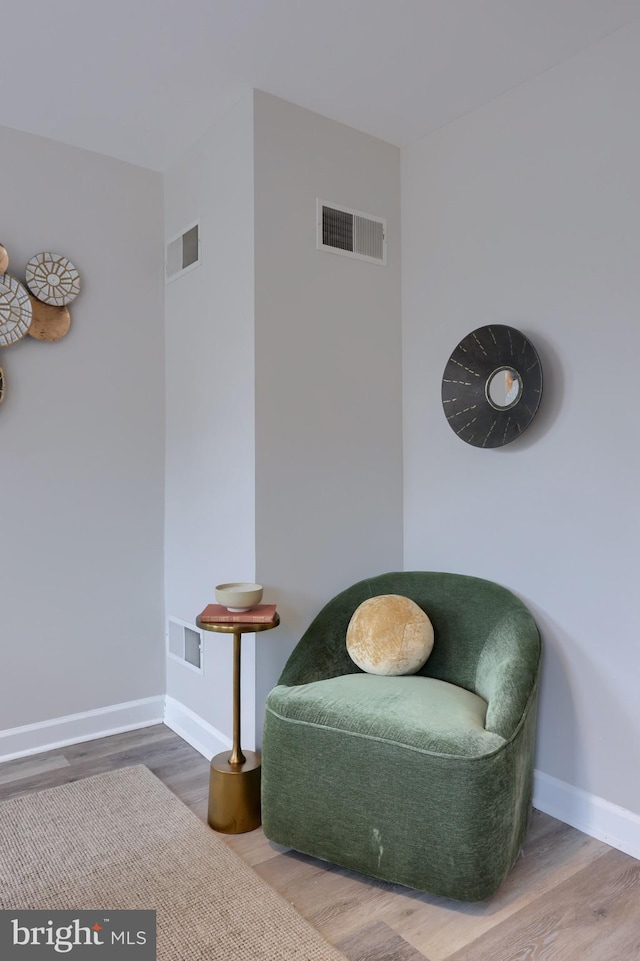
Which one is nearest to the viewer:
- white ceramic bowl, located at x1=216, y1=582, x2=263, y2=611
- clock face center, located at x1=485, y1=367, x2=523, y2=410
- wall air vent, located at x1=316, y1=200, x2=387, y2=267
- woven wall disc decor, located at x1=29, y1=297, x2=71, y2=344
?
white ceramic bowl, located at x1=216, y1=582, x2=263, y2=611

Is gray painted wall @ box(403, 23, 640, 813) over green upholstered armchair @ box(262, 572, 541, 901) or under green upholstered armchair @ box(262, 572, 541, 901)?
Result: over

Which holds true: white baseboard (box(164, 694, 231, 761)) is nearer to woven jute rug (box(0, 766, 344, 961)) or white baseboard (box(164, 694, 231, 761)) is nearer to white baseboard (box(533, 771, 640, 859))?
woven jute rug (box(0, 766, 344, 961))

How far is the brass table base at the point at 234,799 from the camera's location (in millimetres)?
2127

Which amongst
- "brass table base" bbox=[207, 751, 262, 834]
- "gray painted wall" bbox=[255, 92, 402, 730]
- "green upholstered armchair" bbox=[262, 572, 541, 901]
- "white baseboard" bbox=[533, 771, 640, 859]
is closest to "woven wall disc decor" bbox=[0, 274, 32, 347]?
"gray painted wall" bbox=[255, 92, 402, 730]

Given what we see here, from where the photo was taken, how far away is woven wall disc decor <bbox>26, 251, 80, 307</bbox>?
8.87 feet

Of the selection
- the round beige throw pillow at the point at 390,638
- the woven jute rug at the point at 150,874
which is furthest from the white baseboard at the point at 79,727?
the round beige throw pillow at the point at 390,638

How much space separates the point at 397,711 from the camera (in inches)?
74.8

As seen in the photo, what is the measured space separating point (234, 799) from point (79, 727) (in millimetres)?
1030

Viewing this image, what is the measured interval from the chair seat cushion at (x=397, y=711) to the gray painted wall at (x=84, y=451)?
3.73 feet

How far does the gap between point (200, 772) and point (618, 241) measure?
2400 millimetres

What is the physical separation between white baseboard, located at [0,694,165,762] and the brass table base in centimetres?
93

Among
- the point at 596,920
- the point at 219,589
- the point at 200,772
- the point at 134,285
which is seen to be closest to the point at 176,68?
the point at 134,285

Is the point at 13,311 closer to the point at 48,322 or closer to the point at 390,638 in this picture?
the point at 48,322

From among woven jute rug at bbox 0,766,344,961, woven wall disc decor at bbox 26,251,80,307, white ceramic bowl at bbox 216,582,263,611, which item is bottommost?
woven jute rug at bbox 0,766,344,961
